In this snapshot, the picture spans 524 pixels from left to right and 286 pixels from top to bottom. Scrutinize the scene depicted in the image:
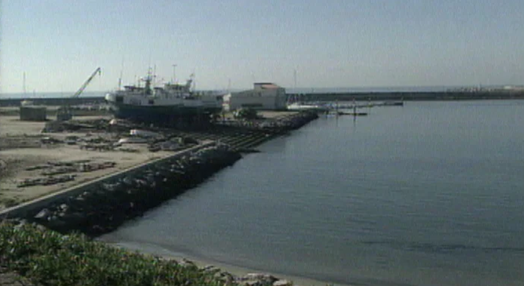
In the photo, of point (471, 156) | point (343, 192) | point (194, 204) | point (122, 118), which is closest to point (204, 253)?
point (194, 204)

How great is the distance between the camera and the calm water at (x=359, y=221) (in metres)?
14.4

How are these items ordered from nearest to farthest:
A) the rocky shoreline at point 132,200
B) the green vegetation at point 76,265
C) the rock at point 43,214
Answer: the green vegetation at point 76,265 < the rocky shoreline at point 132,200 < the rock at point 43,214

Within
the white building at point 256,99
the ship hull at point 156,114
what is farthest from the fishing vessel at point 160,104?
the white building at point 256,99

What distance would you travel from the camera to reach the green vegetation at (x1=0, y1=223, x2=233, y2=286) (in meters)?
7.92

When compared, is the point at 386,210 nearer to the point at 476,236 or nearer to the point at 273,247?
the point at 476,236

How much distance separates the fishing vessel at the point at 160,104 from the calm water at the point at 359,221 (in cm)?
1635

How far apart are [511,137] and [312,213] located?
35.7 metres

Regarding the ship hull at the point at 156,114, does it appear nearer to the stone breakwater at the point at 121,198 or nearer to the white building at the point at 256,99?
the stone breakwater at the point at 121,198

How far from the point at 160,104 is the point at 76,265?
139ft

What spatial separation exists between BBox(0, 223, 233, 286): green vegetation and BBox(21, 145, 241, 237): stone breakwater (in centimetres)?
576

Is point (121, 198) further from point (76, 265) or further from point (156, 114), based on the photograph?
point (156, 114)

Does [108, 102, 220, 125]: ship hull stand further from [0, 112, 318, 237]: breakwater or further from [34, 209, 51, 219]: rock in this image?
[34, 209, 51, 219]: rock

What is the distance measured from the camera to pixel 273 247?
1597 cm

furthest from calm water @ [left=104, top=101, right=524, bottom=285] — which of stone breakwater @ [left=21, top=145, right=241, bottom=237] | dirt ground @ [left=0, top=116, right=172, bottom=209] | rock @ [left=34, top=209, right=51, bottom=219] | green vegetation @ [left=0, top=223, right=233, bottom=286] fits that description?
green vegetation @ [left=0, top=223, right=233, bottom=286]
